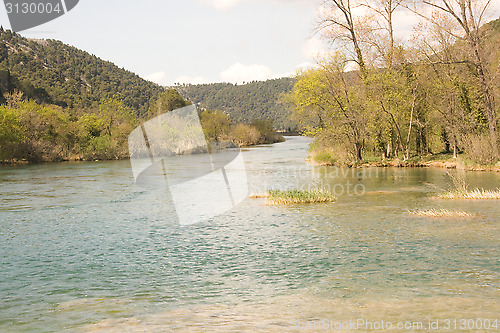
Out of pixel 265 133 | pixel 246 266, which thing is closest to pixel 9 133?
pixel 246 266

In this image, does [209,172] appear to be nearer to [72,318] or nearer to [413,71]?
[413,71]

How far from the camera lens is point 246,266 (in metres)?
13.3

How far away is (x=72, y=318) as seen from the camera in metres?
9.53

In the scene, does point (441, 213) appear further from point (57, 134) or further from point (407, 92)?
point (57, 134)

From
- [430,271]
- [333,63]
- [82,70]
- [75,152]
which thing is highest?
[82,70]

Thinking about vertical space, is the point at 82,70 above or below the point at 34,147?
above

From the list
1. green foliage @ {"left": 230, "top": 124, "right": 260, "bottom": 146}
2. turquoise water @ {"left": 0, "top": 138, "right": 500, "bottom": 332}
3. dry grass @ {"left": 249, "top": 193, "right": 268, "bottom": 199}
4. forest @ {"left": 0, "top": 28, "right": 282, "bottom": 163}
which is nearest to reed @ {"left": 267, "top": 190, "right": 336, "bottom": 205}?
turquoise water @ {"left": 0, "top": 138, "right": 500, "bottom": 332}

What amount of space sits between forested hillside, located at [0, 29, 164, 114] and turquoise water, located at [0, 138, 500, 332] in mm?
82398

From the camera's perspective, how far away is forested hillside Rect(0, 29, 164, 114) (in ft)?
332

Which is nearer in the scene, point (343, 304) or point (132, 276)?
point (343, 304)

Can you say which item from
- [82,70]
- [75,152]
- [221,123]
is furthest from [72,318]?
[82,70]

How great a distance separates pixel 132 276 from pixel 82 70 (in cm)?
13939

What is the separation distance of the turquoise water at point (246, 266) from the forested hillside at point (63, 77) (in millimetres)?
82398

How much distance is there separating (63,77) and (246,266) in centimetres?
12514
